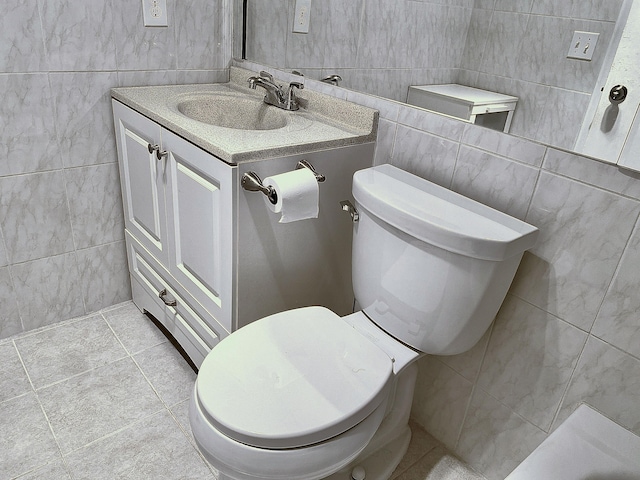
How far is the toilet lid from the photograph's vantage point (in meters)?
0.94

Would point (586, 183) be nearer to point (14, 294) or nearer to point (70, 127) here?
point (70, 127)

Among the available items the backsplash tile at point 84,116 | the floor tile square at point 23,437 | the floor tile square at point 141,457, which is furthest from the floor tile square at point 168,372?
the backsplash tile at point 84,116

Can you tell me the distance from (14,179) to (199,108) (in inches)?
24.9

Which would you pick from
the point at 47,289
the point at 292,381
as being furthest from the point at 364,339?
the point at 47,289

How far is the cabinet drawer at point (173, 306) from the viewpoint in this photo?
4.99 ft

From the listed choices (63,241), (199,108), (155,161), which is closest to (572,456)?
(155,161)

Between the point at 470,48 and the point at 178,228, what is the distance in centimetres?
95

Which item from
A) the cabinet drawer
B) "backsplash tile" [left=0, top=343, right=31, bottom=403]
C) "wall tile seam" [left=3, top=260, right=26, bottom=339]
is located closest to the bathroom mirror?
the cabinet drawer

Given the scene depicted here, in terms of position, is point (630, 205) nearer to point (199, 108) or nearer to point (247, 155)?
point (247, 155)

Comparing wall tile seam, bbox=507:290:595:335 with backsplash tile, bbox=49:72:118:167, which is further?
backsplash tile, bbox=49:72:118:167

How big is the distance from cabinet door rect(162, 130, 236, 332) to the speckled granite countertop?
0.04 m

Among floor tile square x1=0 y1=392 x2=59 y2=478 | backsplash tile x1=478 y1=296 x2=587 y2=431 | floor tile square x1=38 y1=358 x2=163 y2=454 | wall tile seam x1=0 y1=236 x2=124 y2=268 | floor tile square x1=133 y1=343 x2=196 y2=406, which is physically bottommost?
floor tile square x1=0 y1=392 x2=59 y2=478

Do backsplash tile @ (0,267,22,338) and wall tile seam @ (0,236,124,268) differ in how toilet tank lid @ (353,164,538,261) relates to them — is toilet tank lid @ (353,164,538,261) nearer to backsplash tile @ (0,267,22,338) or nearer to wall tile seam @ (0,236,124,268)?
wall tile seam @ (0,236,124,268)

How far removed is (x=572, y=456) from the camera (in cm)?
94
